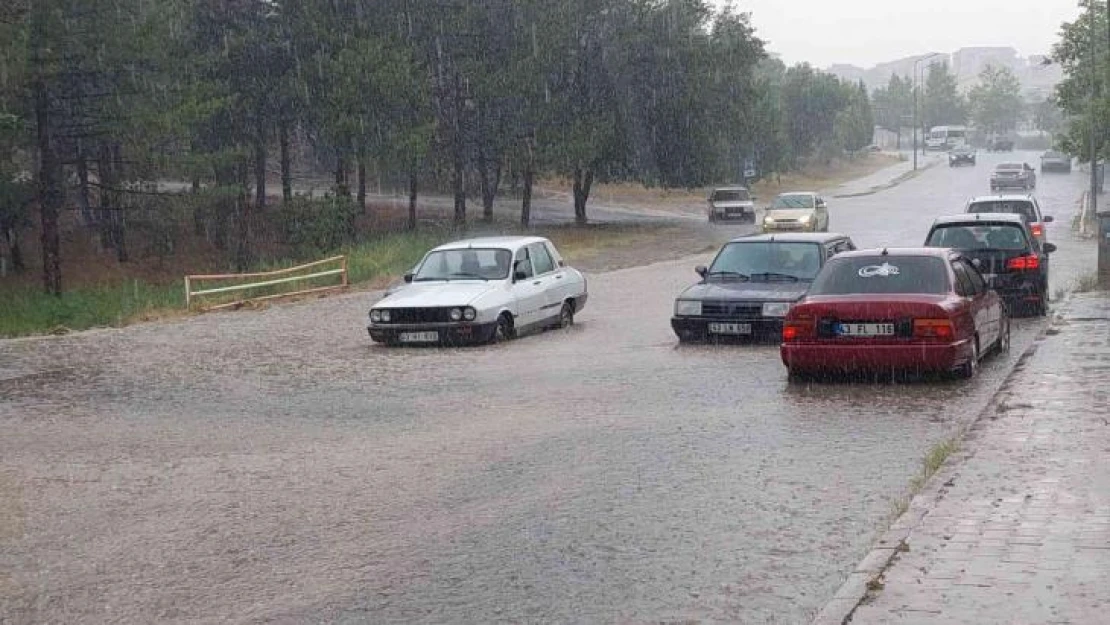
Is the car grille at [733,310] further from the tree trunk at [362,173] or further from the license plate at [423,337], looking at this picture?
the tree trunk at [362,173]

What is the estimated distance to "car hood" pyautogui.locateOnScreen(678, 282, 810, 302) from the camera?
17531 mm

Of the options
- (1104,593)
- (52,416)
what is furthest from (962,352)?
(52,416)

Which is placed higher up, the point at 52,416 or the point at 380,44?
the point at 380,44

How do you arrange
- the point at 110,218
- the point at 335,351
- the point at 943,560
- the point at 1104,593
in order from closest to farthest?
the point at 1104,593 < the point at 943,560 < the point at 335,351 < the point at 110,218

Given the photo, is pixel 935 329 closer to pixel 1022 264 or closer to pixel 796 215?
pixel 1022 264

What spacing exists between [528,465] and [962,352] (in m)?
5.40

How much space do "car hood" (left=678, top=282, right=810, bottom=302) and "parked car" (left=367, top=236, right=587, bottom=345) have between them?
2716 millimetres

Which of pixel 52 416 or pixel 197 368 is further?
pixel 197 368

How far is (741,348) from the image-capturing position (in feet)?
57.6

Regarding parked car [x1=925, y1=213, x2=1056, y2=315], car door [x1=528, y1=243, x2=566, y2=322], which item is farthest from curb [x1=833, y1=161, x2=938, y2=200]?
car door [x1=528, y1=243, x2=566, y2=322]

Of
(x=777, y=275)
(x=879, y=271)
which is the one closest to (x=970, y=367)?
(x=879, y=271)

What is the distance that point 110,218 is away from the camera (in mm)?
52844

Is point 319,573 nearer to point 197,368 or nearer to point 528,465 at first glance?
point 528,465

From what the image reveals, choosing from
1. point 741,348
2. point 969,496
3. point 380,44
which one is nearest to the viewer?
point 969,496
